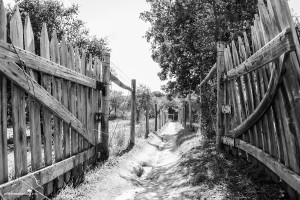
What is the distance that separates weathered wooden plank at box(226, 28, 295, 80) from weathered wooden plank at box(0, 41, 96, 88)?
2.60 meters

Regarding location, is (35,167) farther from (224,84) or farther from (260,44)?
(224,84)

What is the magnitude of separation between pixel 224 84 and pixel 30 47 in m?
4.08

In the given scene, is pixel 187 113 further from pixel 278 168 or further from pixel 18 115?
pixel 18 115

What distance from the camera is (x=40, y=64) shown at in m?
3.08

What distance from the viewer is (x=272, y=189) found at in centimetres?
311

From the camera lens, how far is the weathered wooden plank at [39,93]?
8.39 ft

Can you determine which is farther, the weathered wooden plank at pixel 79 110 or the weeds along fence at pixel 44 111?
the weathered wooden plank at pixel 79 110

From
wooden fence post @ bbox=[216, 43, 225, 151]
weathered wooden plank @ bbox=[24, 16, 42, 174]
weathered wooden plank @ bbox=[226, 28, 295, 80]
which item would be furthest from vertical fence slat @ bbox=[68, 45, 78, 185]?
wooden fence post @ bbox=[216, 43, 225, 151]

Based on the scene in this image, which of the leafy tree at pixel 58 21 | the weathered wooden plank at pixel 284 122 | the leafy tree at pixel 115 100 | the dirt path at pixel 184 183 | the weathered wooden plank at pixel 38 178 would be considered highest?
the leafy tree at pixel 58 21

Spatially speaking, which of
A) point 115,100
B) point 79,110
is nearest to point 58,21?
point 79,110

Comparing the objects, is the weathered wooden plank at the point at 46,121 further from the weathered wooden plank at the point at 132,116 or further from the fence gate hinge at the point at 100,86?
the weathered wooden plank at the point at 132,116

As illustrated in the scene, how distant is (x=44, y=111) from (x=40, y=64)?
591mm

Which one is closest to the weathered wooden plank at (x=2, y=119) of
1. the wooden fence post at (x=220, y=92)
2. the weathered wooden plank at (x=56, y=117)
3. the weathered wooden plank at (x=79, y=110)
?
the weathered wooden plank at (x=56, y=117)

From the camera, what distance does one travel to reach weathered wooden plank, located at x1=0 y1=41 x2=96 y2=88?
99.5 inches
